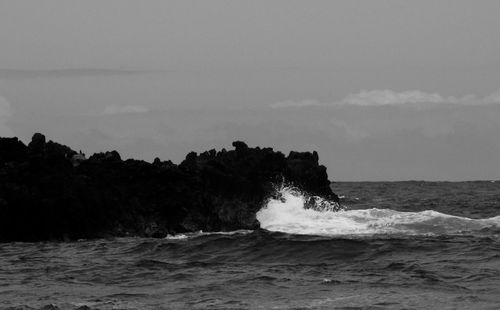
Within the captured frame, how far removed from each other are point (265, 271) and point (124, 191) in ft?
47.1

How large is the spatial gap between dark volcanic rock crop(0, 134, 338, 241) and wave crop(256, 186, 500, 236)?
80 centimetres

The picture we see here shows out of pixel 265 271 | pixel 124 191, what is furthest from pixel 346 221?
pixel 265 271

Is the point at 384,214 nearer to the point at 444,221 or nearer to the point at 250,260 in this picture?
the point at 444,221

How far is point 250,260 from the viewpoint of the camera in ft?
103

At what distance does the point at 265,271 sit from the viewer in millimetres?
28109

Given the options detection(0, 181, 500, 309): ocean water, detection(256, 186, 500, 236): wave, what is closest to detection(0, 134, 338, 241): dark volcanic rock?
detection(256, 186, 500, 236): wave

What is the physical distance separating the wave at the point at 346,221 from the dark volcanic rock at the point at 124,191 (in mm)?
799

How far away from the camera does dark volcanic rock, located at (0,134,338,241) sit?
37562 mm

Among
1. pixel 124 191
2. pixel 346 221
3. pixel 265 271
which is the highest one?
pixel 124 191

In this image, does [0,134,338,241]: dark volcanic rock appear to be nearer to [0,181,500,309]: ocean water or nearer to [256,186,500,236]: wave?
[256,186,500,236]: wave

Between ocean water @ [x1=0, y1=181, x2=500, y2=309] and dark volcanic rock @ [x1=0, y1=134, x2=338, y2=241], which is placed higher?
dark volcanic rock @ [x1=0, y1=134, x2=338, y2=241]

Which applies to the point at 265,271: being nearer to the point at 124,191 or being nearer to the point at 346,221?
the point at 124,191

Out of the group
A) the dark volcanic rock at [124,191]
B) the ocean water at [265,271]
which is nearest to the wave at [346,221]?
the ocean water at [265,271]

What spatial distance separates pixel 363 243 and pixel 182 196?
456 inches
